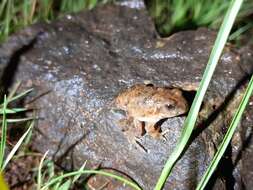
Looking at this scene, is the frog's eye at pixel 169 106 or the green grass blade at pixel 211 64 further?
the frog's eye at pixel 169 106

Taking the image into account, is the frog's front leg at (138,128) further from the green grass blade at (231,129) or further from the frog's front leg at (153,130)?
the green grass blade at (231,129)

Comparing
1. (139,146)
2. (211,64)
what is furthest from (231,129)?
(139,146)

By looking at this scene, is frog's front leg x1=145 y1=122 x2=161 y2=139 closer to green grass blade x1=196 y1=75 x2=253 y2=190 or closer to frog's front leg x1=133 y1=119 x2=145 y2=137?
frog's front leg x1=133 y1=119 x2=145 y2=137

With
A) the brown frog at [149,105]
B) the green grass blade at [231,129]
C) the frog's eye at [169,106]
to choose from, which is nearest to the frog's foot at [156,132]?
the brown frog at [149,105]

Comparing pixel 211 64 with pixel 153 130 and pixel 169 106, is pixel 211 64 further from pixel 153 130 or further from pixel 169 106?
pixel 153 130

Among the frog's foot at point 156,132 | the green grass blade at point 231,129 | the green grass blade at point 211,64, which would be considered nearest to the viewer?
the green grass blade at point 211,64
